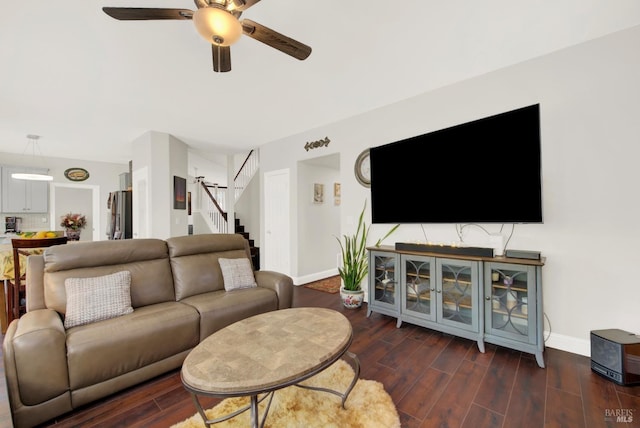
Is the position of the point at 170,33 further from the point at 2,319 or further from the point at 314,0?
the point at 2,319

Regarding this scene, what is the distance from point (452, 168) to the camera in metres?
2.66

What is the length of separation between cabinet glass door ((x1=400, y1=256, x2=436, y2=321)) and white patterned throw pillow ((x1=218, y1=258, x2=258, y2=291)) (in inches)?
62.6

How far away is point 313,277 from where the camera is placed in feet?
15.8

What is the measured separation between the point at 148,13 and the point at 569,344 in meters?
3.88

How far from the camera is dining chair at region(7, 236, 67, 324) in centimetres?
240

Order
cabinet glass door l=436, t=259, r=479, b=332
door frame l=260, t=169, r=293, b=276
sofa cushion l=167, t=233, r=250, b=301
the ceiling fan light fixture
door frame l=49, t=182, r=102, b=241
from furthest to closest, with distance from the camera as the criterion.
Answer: door frame l=49, t=182, r=102, b=241 → door frame l=260, t=169, r=293, b=276 → sofa cushion l=167, t=233, r=250, b=301 → cabinet glass door l=436, t=259, r=479, b=332 → the ceiling fan light fixture

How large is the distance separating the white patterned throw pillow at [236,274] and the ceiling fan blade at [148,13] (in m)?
2.06

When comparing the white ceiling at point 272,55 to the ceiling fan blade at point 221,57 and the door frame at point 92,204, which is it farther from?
the door frame at point 92,204

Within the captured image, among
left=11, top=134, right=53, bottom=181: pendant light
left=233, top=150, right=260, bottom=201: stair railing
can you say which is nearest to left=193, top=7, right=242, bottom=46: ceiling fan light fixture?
left=233, top=150, right=260, bottom=201: stair railing

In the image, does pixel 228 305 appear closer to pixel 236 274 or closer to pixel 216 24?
pixel 236 274

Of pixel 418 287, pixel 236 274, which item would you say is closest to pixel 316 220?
pixel 236 274

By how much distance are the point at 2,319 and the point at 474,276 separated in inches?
183

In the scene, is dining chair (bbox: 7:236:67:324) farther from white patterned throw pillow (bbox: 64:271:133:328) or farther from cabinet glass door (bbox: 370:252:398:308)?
cabinet glass door (bbox: 370:252:398:308)

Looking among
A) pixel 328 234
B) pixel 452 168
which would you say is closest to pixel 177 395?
pixel 452 168
